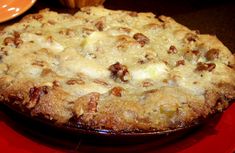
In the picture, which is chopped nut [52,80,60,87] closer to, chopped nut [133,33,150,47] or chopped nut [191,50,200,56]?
chopped nut [133,33,150,47]

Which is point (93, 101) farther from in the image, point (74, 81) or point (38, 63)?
point (38, 63)

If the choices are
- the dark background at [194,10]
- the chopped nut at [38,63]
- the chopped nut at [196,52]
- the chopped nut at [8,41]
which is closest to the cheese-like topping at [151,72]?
the chopped nut at [196,52]

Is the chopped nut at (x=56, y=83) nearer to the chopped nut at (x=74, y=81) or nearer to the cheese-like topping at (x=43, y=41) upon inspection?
the chopped nut at (x=74, y=81)

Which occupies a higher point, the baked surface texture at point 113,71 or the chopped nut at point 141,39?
the chopped nut at point 141,39

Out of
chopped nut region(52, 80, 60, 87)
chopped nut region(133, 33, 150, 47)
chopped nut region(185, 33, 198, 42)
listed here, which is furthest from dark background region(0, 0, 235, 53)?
chopped nut region(52, 80, 60, 87)

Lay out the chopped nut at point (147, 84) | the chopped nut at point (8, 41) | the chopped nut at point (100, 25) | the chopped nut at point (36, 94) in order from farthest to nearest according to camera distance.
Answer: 1. the chopped nut at point (100, 25)
2. the chopped nut at point (8, 41)
3. the chopped nut at point (147, 84)
4. the chopped nut at point (36, 94)

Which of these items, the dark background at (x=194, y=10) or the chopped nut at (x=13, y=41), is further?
the dark background at (x=194, y=10)

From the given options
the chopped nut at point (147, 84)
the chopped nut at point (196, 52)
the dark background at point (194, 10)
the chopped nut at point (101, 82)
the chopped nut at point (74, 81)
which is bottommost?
the dark background at point (194, 10)
